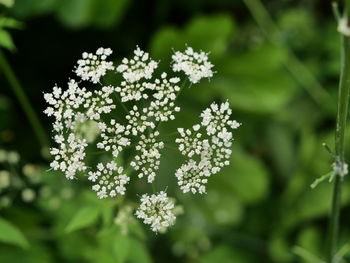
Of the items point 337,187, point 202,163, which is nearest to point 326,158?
point 337,187

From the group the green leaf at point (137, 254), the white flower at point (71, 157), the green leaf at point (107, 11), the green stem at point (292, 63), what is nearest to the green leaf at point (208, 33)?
the green stem at point (292, 63)

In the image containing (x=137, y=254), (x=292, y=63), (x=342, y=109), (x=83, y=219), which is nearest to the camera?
(x=342, y=109)

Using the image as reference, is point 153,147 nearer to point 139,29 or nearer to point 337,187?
point 337,187

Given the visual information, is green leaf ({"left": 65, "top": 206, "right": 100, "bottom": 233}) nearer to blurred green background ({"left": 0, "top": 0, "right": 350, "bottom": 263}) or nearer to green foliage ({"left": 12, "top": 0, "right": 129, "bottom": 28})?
blurred green background ({"left": 0, "top": 0, "right": 350, "bottom": 263})

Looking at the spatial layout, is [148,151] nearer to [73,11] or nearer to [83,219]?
[83,219]

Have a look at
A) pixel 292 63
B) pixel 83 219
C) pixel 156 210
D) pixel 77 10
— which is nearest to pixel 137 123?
pixel 156 210

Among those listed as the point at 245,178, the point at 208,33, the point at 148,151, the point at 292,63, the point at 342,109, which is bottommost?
the point at 148,151

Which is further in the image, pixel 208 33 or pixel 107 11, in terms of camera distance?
pixel 208 33
